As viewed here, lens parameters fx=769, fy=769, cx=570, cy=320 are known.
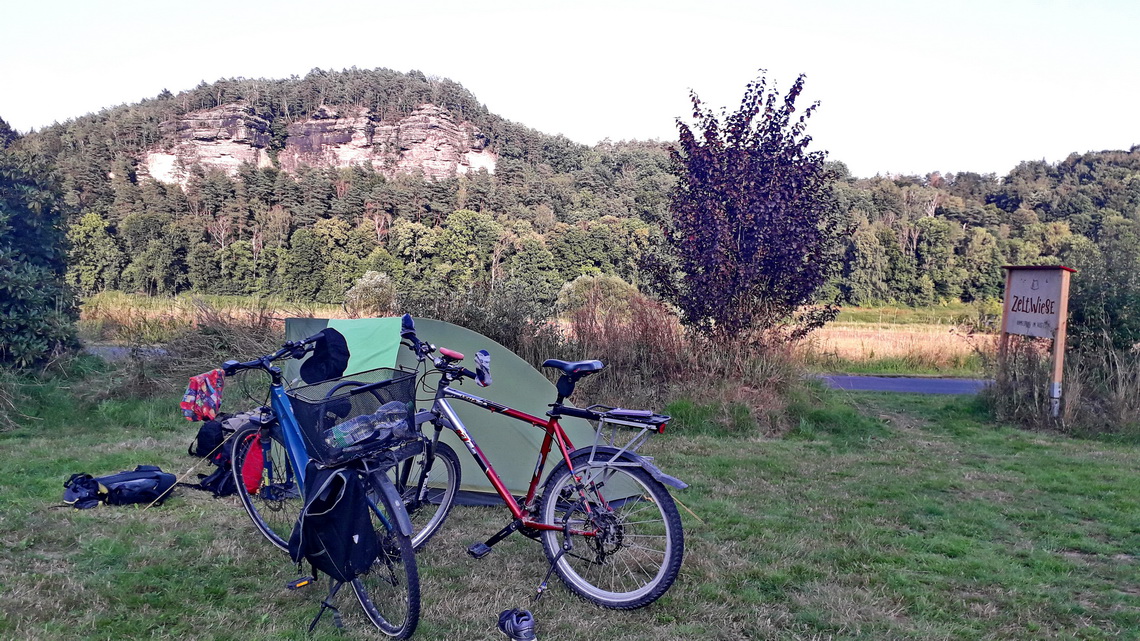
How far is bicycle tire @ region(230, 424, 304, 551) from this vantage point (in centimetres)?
425

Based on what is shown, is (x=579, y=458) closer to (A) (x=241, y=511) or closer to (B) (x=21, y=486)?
(A) (x=241, y=511)

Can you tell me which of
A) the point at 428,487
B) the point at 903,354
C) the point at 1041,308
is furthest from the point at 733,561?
the point at 903,354

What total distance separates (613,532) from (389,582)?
3.39 ft

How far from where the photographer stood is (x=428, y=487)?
14.2ft

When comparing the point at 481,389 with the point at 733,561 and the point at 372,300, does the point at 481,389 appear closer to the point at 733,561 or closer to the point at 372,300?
the point at 733,561

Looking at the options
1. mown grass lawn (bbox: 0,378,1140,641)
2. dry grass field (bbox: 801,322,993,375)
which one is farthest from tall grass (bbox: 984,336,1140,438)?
dry grass field (bbox: 801,322,993,375)

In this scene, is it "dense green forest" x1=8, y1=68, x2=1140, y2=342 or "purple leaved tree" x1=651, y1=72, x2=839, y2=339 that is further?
"dense green forest" x1=8, y1=68, x2=1140, y2=342

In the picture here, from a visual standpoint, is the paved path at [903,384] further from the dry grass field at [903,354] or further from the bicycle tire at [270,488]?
the bicycle tire at [270,488]

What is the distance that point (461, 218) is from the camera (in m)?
38.9

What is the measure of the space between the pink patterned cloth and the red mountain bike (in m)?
1.69

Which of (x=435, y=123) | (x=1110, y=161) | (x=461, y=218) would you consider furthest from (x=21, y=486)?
(x=435, y=123)

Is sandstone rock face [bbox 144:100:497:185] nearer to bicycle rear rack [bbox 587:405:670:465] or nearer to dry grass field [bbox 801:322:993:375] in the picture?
dry grass field [bbox 801:322:993:375]

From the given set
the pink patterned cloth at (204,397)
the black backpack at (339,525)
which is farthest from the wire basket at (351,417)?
the pink patterned cloth at (204,397)

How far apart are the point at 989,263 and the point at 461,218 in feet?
88.2
